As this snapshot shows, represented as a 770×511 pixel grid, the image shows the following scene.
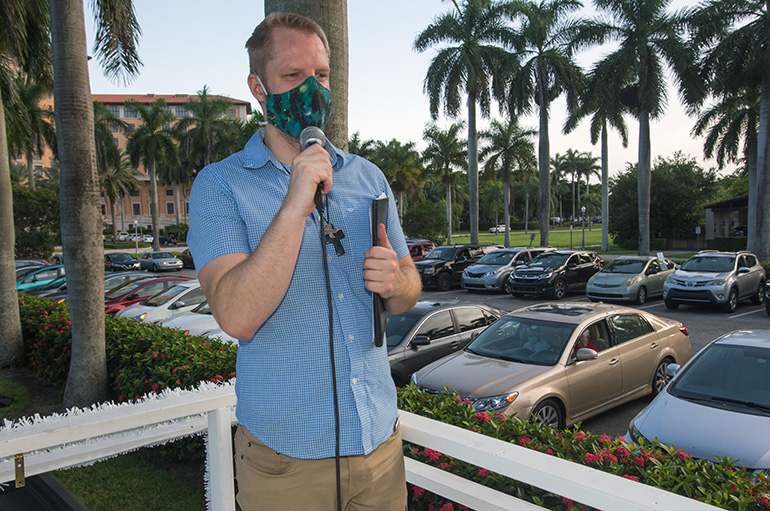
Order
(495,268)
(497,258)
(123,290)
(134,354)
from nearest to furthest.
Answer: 1. (134,354)
2. (123,290)
3. (495,268)
4. (497,258)

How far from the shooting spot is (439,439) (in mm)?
1979

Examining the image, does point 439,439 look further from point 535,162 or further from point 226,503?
point 535,162

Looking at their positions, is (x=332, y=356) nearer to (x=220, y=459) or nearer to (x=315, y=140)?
(x=315, y=140)

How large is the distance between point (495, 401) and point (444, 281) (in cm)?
1655

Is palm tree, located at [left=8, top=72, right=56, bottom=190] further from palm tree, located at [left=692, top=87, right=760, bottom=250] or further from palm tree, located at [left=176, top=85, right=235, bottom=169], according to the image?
Answer: palm tree, located at [left=692, top=87, right=760, bottom=250]

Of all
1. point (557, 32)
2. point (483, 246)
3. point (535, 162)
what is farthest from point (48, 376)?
point (535, 162)

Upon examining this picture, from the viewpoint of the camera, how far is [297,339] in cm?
144

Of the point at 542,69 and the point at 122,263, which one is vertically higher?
the point at 542,69

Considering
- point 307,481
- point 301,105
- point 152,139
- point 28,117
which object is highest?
point 152,139

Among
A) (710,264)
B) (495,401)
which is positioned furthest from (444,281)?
(495,401)

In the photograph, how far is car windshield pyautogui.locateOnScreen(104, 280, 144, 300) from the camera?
14758 millimetres

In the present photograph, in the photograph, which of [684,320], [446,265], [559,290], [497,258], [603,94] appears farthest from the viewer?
[603,94]

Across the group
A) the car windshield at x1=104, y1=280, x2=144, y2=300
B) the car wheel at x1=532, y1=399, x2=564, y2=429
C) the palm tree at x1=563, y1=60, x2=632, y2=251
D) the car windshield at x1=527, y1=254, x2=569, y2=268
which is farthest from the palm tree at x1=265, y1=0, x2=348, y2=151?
the palm tree at x1=563, y1=60, x2=632, y2=251

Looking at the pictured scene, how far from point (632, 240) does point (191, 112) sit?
42.2m
